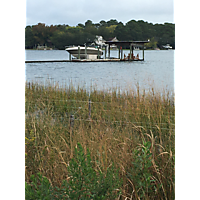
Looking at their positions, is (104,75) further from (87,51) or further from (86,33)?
(86,33)

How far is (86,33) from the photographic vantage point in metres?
44.1

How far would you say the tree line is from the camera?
128ft

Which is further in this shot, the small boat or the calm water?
the small boat

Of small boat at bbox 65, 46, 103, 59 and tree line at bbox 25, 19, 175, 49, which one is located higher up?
tree line at bbox 25, 19, 175, 49

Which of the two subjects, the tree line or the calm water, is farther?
the tree line

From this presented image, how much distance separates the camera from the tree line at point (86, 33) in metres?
39.2

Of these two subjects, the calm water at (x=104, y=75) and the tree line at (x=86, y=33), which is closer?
the calm water at (x=104, y=75)

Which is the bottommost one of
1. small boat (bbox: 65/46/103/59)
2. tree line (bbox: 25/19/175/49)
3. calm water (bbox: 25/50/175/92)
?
calm water (bbox: 25/50/175/92)

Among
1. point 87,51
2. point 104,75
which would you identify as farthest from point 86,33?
point 104,75

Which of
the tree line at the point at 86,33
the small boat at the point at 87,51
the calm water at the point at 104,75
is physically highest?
the tree line at the point at 86,33

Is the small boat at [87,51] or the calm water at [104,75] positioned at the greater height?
the small boat at [87,51]

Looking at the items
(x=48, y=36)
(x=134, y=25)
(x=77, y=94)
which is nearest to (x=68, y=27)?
(x=48, y=36)

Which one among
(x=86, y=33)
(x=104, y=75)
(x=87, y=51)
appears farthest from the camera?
(x=86, y=33)
